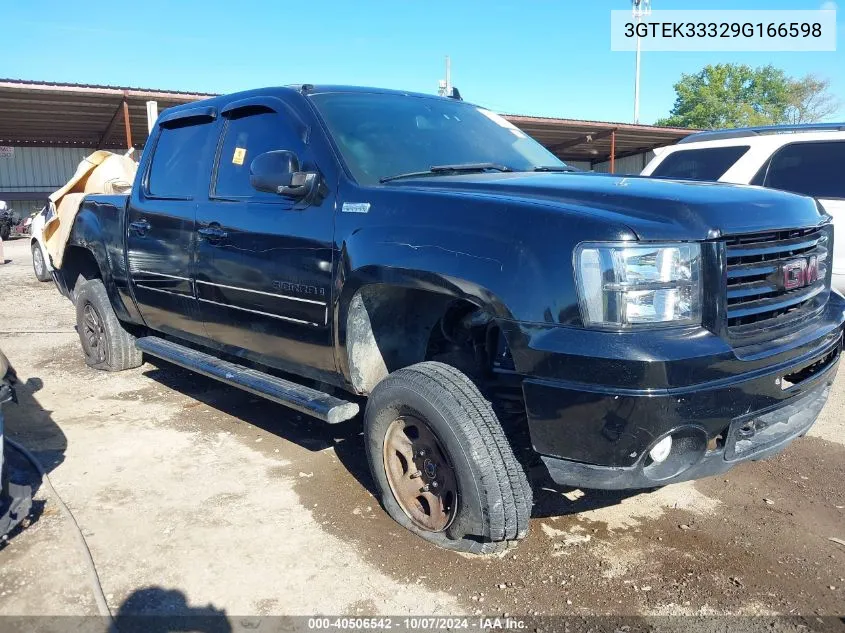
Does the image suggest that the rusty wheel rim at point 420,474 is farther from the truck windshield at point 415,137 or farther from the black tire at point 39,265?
the black tire at point 39,265

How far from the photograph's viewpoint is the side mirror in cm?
316

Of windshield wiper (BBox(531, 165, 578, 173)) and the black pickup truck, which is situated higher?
windshield wiper (BBox(531, 165, 578, 173))

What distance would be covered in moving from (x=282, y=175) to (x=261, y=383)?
1.13 m

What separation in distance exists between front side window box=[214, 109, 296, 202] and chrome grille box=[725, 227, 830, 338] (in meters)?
2.16

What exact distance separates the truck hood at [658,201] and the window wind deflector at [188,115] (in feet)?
5.62

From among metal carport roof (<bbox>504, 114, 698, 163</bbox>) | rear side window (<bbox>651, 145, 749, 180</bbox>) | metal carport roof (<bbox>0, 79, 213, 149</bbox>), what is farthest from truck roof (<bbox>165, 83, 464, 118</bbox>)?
metal carport roof (<bbox>504, 114, 698, 163</bbox>)

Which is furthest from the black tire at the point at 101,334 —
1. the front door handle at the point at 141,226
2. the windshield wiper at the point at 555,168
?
the windshield wiper at the point at 555,168

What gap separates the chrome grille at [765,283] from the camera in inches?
96.7

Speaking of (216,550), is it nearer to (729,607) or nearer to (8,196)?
(729,607)

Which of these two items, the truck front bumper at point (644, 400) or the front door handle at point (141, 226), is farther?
the front door handle at point (141, 226)

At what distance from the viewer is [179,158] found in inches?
175

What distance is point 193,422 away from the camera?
460cm

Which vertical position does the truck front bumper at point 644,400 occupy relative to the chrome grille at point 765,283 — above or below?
below

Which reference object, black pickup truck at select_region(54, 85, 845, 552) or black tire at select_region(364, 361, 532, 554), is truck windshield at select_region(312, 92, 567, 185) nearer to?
black pickup truck at select_region(54, 85, 845, 552)
